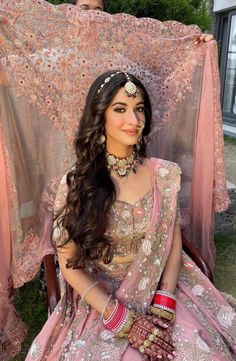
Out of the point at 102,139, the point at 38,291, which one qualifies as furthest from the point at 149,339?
the point at 38,291

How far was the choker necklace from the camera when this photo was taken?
5.65 feet

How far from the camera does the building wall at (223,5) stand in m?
8.09

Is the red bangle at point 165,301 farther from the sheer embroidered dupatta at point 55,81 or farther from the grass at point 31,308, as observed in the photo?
the grass at point 31,308

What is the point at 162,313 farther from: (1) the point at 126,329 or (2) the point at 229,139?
(2) the point at 229,139

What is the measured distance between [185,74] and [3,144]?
3.23 feet

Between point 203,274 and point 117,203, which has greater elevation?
point 117,203

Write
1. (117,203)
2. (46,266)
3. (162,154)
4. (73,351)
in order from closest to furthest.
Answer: (73,351) < (117,203) < (46,266) < (162,154)

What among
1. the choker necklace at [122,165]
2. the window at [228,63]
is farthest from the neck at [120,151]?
the window at [228,63]

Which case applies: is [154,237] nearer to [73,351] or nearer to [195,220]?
[73,351]

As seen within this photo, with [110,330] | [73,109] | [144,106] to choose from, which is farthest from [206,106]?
[110,330]

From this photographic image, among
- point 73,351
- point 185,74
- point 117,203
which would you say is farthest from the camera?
point 185,74

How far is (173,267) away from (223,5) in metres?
7.98

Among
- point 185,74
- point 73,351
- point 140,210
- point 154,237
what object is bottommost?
point 73,351

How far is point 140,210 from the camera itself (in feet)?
5.57
